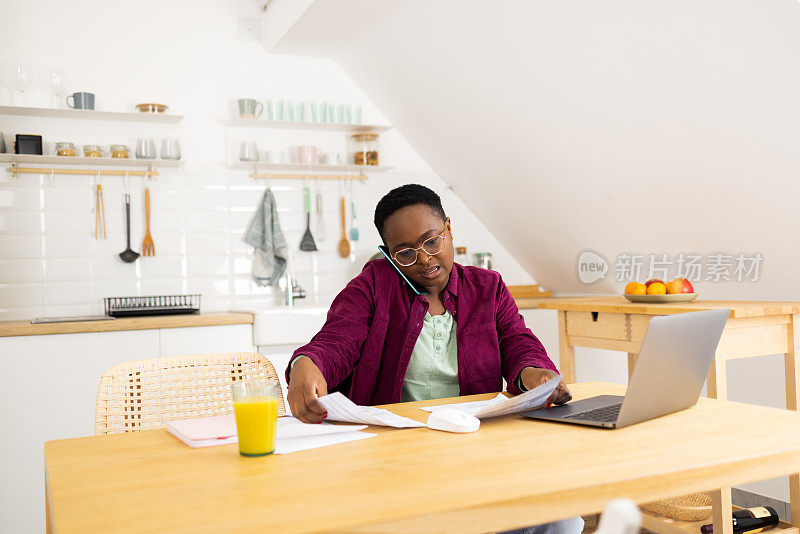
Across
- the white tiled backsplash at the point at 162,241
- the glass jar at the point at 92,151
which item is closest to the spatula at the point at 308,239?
the white tiled backsplash at the point at 162,241

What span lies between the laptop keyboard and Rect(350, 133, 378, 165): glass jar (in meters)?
2.73

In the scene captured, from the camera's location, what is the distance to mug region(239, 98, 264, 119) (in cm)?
359

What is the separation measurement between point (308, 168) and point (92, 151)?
3.42 feet

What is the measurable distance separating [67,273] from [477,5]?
85.5 inches

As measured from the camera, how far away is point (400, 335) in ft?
5.76

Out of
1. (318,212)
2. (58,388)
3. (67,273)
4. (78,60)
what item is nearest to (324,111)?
(318,212)

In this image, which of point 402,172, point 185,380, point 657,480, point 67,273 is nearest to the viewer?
point 657,480

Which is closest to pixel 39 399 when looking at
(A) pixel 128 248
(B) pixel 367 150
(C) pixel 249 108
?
(A) pixel 128 248

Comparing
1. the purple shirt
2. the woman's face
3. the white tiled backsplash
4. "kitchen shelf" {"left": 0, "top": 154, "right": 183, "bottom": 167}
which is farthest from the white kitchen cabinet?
the woman's face

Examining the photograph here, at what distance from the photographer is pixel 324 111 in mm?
3803

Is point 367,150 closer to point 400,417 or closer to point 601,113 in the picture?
point 601,113

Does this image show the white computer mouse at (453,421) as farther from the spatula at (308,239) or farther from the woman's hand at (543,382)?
the spatula at (308,239)

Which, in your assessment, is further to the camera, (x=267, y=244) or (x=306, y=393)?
(x=267, y=244)

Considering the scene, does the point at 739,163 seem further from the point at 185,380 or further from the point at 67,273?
the point at 67,273
